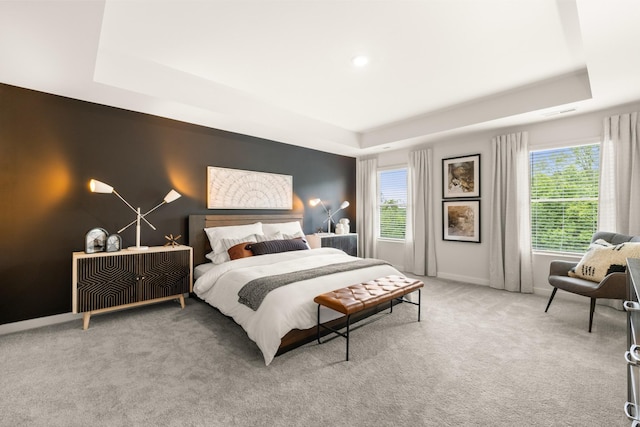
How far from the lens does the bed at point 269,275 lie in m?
2.46

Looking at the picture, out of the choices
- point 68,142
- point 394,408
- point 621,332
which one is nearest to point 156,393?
point 394,408

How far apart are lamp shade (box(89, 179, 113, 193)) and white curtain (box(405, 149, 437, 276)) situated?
15.9ft

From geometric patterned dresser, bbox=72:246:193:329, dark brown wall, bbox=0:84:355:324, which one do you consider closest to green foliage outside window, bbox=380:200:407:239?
dark brown wall, bbox=0:84:355:324

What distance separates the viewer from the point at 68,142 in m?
3.22

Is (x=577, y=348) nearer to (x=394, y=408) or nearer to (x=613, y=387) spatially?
(x=613, y=387)

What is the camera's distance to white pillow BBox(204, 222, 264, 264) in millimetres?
3963

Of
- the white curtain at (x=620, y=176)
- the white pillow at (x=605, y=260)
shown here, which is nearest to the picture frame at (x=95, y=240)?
the white pillow at (x=605, y=260)

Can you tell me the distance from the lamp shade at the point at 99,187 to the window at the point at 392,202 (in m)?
4.86

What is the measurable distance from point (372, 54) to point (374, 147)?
279 cm

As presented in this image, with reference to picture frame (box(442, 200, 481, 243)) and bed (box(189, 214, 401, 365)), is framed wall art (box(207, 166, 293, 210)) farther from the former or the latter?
picture frame (box(442, 200, 481, 243))

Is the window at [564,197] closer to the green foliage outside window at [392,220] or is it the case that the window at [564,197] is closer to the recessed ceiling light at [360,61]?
the green foliage outside window at [392,220]

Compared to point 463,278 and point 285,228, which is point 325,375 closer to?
point 285,228

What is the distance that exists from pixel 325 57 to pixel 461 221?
3.64 m

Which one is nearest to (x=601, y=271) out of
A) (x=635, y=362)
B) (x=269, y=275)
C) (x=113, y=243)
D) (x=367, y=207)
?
(x=635, y=362)
